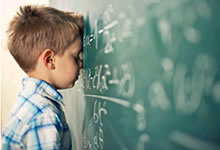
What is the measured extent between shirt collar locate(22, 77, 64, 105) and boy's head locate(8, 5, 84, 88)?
0.04 m

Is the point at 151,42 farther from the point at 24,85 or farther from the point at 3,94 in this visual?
the point at 3,94

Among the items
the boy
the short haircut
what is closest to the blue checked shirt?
the boy

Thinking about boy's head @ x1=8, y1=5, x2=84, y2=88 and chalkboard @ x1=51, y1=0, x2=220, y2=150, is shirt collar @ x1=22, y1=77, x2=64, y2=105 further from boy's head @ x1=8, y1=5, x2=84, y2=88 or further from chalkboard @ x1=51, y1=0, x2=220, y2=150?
chalkboard @ x1=51, y1=0, x2=220, y2=150

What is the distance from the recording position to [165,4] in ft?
1.40

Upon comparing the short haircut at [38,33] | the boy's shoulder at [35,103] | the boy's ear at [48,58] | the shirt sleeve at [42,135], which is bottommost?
the shirt sleeve at [42,135]

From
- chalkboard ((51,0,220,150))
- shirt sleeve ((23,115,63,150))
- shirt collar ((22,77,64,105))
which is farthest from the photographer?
shirt collar ((22,77,64,105))

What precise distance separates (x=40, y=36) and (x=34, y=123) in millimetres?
286

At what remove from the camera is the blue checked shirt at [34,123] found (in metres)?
0.75

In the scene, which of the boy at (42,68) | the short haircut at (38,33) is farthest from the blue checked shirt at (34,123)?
the short haircut at (38,33)

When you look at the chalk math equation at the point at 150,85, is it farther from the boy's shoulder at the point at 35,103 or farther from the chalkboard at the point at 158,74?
the boy's shoulder at the point at 35,103

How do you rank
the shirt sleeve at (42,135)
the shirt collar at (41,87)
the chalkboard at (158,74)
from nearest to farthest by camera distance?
the chalkboard at (158,74) < the shirt sleeve at (42,135) < the shirt collar at (41,87)

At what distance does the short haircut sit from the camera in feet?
2.79

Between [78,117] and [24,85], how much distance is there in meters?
0.26

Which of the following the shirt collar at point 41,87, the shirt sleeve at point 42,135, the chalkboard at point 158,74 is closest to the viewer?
the chalkboard at point 158,74
